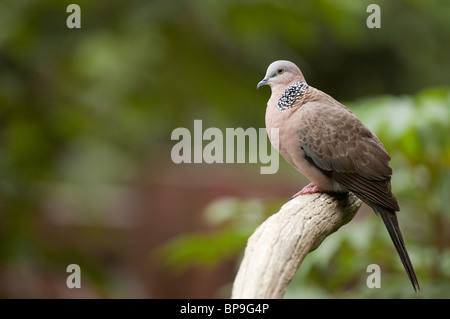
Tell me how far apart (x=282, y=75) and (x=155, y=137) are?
14.7 ft

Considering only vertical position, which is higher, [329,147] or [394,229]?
[329,147]

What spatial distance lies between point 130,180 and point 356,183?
480 cm

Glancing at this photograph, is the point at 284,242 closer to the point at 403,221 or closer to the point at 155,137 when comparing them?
the point at 403,221

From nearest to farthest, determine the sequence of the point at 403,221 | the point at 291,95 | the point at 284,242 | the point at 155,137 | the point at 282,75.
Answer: the point at 284,242 < the point at 282,75 < the point at 291,95 < the point at 403,221 < the point at 155,137

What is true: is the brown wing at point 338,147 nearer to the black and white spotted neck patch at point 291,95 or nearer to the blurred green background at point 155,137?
the black and white spotted neck patch at point 291,95

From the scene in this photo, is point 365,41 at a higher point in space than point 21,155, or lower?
higher

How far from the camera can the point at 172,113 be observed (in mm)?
5281

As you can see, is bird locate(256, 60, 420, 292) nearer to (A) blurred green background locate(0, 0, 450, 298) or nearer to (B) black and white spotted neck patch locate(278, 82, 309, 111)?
(B) black and white spotted neck patch locate(278, 82, 309, 111)

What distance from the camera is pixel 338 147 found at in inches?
106

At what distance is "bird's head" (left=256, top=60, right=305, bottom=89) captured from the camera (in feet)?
8.14

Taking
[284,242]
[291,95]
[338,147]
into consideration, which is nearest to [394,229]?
[338,147]

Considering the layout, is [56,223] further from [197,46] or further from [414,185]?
[414,185]

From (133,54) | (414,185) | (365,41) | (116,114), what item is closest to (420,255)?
(414,185)

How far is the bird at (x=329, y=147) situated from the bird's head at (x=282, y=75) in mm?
104
